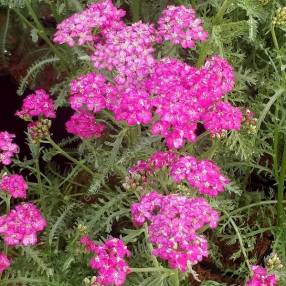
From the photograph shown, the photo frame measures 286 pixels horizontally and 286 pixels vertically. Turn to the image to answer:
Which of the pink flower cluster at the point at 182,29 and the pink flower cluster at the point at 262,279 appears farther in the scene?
the pink flower cluster at the point at 182,29

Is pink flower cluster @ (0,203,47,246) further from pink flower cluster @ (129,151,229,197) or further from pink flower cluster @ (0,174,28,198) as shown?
pink flower cluster @ (129,151,229,197)

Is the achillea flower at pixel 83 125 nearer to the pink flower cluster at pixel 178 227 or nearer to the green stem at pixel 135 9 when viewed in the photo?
the pink flower cluster at pixel 178 227

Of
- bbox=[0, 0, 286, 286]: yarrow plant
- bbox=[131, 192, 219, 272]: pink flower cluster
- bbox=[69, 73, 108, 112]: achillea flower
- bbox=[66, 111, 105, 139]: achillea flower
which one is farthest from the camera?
bbox=[66, 111, 105, 139]: achillea flower

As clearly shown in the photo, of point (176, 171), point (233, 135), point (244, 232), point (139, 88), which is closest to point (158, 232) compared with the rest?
point (176, 171)

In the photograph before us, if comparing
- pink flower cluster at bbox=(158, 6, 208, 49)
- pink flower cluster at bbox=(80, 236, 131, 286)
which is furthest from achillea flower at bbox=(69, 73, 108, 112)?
pink flower cluster at bbox=(80, 236, 131, 286)

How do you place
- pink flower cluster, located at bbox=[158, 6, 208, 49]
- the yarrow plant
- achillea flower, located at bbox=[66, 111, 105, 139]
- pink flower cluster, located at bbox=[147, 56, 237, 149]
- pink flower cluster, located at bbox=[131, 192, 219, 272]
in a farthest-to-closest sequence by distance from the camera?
achillea flower, located at bbox=[66, 111, 105, 139]
pink flower cluster, located at bbox=[158, 6, 208, 49]
pink flower cluster, located at bbox=[147, 56, 237, 149]
the yarrow plant
pink flower cluster, located at bbox=[131, 192, 219, 272]

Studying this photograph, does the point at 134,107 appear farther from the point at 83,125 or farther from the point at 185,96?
the point at 83,125

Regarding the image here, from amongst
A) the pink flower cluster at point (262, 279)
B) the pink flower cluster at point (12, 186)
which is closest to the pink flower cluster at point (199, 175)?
the pink flower cluster at point (262, 279)
